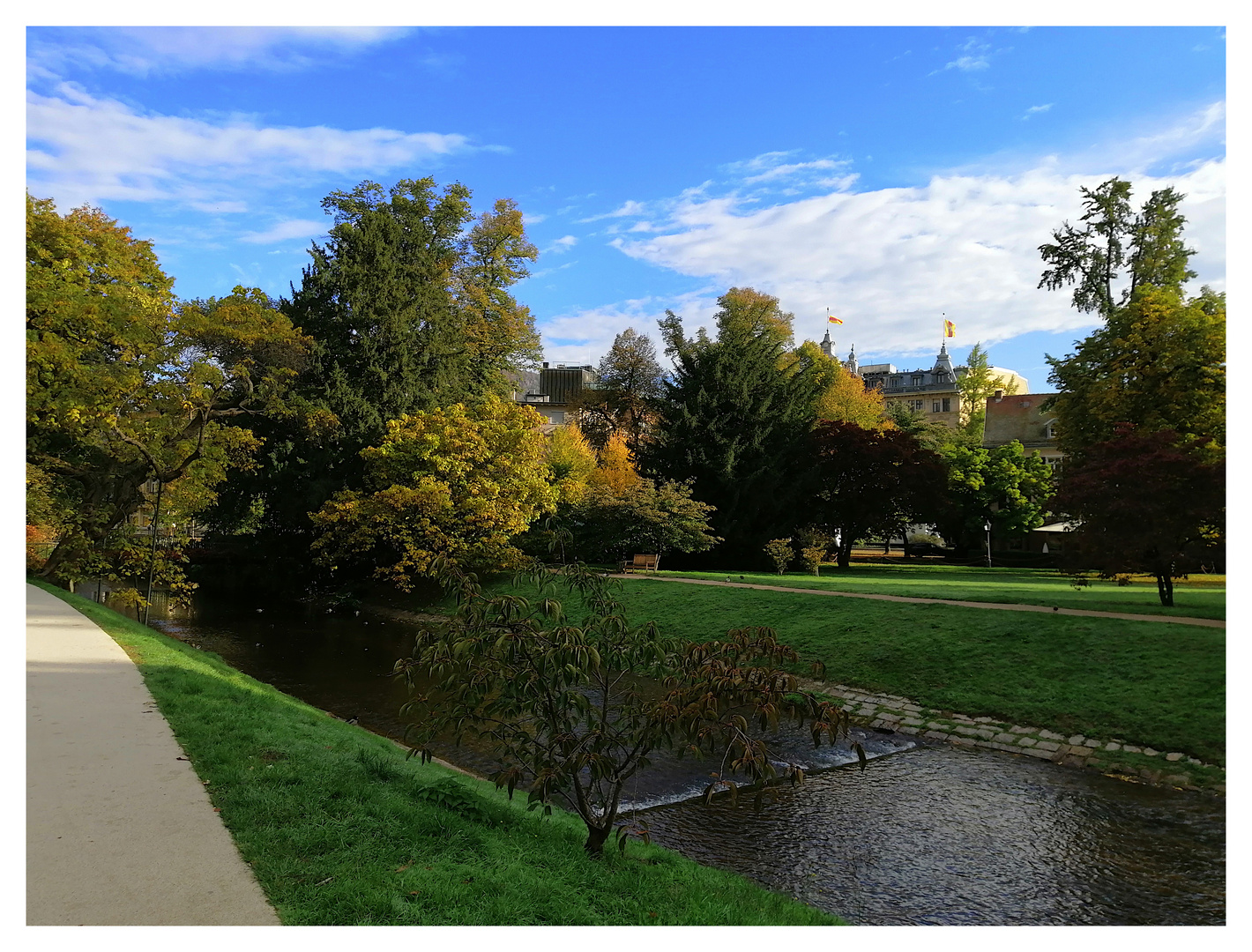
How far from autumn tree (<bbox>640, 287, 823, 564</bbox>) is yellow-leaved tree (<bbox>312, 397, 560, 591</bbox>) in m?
6.29

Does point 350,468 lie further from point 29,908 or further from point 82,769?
point 29,908

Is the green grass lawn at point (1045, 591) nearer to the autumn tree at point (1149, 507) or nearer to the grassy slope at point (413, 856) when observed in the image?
the autumn tree at point (1149, 507)

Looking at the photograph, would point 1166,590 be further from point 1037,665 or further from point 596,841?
point 596,841

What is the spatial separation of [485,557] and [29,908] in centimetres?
1935

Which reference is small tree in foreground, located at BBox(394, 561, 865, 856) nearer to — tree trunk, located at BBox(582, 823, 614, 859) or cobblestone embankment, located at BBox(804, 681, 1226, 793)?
tree trunk, located at BBox(582, 823, 614, 859)

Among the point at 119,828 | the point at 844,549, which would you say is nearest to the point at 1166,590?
the point at 119,828

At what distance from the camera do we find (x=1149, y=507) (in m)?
12.7

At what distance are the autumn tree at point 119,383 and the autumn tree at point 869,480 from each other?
1855 centimetres

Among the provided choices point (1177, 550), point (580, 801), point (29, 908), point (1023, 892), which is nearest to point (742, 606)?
point (1177, 550)

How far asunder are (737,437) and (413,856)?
24.5 m

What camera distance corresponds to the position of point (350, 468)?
25.5 meters

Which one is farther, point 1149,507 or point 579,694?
point 1149,507

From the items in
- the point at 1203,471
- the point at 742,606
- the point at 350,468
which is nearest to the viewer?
the point at 1203,471

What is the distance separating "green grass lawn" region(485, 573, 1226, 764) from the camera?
9492 millimetres
